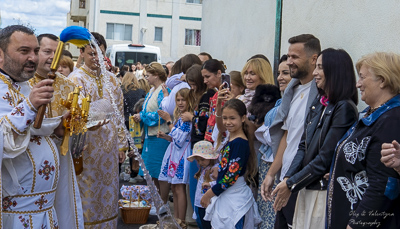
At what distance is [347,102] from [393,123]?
→ 667mm

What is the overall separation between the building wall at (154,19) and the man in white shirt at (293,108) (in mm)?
32062

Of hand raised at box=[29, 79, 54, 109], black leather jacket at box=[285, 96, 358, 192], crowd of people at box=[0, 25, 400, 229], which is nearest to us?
crowd of people at box=[0, 25, 400, 229]

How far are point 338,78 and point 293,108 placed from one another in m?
0.75

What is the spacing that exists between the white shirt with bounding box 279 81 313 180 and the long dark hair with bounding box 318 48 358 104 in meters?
0.57

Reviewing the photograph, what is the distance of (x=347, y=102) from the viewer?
395 cm

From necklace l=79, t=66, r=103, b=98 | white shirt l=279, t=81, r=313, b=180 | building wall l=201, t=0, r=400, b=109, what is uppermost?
building wall l=201, t=0, r=400, b=109

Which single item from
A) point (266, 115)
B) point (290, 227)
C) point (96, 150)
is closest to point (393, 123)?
point (290, 227)

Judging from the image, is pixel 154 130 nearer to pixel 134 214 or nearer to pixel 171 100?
pixel 171 100

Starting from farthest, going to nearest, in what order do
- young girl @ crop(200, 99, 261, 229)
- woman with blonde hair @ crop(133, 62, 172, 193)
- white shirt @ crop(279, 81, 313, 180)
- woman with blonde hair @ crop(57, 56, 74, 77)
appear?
woman with blonde hair @ crop(133, 62, 172, 193) → woman with blonde hair @ crop(57, 56, 74, 77) → young girl @ crop(200, 99, 261, 229) → white shirt @ crop(279, 81, 313, 180)

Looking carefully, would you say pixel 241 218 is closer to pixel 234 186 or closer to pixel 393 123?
pixel 234 186

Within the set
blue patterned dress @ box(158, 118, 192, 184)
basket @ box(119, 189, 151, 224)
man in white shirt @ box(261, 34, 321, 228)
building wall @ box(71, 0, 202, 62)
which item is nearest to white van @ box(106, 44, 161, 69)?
building wall @ box(71, 0, 202, 62)

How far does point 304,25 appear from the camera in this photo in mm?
6141

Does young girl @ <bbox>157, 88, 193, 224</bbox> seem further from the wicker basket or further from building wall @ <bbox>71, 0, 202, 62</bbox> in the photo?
building wall @ <bbox>71, 0, 202, 62</bbox>

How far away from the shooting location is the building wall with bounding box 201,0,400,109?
4547mm
